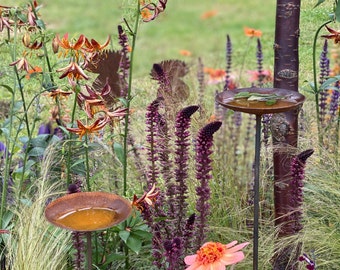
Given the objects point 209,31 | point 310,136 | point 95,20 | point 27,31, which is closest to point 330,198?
point 310,136

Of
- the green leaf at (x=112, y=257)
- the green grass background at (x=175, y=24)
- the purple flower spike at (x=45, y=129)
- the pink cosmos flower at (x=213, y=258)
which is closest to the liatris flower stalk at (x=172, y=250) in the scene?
the pink cosmos flower at (x=213, y=258)

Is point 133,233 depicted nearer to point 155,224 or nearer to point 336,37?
point 155,224

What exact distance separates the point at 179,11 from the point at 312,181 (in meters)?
6.34

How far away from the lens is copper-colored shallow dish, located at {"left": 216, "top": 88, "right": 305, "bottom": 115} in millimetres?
2006

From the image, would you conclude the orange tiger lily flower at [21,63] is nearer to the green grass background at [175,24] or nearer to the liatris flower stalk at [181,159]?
the liatris flower stalk at [181,159]

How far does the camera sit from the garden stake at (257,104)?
2.01m

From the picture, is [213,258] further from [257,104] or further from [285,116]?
[285,116]

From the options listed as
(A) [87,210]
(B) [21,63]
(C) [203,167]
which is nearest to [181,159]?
(C) [203,167]

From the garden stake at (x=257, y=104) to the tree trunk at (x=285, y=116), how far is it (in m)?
0.29

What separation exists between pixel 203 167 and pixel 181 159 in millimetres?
118

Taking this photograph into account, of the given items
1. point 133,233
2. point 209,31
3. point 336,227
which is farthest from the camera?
point 209,31

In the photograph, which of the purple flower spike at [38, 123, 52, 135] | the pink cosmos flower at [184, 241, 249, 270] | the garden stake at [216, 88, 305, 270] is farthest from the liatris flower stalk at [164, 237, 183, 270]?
the purple flower spike at [38, 123, 52, 135]

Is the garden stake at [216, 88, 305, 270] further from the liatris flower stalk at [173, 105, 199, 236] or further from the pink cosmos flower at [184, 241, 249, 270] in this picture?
the pink cosmos flower at [184, 241, 249, 270]

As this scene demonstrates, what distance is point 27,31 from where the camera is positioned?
7.75 feet
